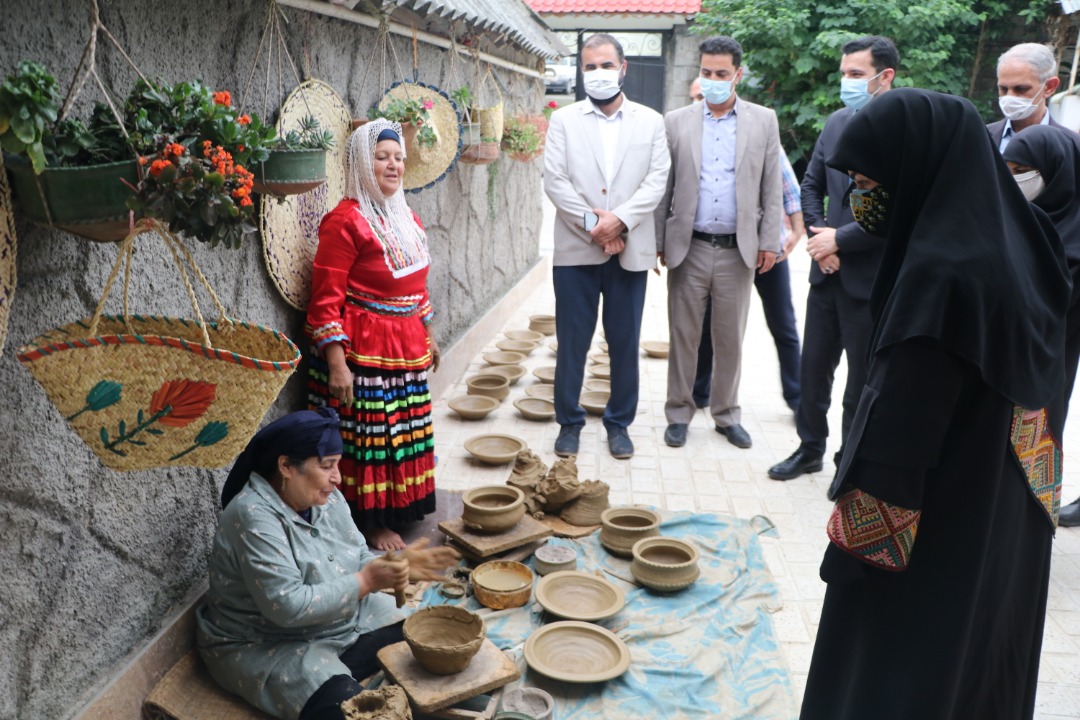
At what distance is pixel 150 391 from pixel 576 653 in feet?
6.11

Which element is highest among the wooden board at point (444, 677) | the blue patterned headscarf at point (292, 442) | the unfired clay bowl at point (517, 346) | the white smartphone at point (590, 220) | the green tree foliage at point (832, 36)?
the green tree foliage at point (832, 36)

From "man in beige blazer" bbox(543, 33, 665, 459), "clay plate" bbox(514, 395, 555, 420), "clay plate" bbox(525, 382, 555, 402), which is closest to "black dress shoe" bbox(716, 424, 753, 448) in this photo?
"man in beige blazer" bbox(543, 33, 665, 459)

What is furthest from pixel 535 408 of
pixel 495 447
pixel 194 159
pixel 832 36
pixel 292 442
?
pixel 832 36

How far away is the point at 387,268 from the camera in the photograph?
3543 millimetres

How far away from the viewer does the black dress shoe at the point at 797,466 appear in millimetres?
4727

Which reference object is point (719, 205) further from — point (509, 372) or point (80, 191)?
point (80, 191)

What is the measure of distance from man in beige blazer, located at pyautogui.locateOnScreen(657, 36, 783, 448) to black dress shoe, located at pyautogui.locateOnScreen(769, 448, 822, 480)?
29.0 inches

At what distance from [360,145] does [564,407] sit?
214 cm

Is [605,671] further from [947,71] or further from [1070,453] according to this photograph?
[947,71]

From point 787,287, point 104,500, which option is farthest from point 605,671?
point 787,287

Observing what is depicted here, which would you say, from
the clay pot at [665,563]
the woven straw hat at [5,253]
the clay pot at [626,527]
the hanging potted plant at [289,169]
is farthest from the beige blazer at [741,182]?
the woven straw hat at [5,253]

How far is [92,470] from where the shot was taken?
2445mm

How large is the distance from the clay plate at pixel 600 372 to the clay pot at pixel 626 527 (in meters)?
2.20

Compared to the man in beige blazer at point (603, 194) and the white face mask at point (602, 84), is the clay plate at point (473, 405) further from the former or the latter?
the white face mask at point (602, 84)
